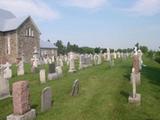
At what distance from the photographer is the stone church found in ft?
172

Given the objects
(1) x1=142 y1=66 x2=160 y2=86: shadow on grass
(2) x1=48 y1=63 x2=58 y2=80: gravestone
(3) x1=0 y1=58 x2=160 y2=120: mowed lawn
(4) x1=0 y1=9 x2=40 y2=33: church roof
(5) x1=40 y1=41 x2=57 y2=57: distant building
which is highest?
(4) x1=0 y1=9 x2=40 y2=33: church roof

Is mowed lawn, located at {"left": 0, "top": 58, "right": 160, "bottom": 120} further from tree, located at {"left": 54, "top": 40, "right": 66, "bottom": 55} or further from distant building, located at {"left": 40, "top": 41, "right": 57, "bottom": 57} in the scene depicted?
tree, located at {"left": 54, "top": 40, "right": 66, "bottom": 55}

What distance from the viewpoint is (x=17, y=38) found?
52.4 m

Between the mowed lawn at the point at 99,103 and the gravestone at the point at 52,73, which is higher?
the gravestone at the point at 52,73

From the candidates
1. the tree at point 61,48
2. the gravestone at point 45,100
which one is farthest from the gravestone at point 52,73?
the tree at point 61,48

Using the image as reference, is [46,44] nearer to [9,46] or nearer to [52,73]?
[9,46]

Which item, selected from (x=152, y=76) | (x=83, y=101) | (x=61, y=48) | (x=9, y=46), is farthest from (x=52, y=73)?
(x=61, y=48)

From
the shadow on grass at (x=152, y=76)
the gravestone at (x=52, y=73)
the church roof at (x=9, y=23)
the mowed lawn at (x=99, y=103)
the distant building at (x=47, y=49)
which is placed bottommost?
the mowed lawn at (x=99, y=103)

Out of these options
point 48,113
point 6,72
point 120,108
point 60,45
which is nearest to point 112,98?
point 120,108

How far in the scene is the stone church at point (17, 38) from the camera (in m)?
52.5

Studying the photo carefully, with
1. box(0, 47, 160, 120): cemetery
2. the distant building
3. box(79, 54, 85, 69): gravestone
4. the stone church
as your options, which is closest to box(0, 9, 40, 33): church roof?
the stone church

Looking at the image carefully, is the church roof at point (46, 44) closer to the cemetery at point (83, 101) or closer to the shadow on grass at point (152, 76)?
the shadow on grass at point (152, 76)

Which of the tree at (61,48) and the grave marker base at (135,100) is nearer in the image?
the grave marker base at (135,100)

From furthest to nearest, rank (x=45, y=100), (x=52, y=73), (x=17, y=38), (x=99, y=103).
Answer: (x=17, y=38) → (x=52, y=73) → (x=99, y=103) → (x=45, y=100)
